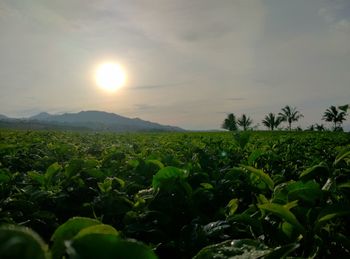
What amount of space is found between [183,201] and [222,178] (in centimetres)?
51

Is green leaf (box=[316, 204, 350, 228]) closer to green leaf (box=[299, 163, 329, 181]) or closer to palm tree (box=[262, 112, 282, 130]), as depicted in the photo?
green leaf (box=[299, 163, 329, 181])

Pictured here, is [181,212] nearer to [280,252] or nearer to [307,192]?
[307,192]

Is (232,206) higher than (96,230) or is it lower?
lower

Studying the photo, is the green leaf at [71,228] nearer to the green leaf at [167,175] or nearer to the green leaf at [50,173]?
the green leaf at [167,175]

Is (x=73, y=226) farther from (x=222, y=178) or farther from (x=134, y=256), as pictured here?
(x=222, y=178)

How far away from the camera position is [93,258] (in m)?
0.60

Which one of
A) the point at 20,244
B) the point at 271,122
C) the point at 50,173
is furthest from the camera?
the point at 271,122

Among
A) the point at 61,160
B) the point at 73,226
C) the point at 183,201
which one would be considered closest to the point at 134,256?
the point at 73,226

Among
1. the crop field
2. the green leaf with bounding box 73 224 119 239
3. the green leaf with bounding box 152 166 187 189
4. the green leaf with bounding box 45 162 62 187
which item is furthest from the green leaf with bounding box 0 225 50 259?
the green leaf with bounding box 45 162 62 187

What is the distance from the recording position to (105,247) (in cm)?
60

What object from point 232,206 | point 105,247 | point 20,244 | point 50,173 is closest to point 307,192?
point 232,206

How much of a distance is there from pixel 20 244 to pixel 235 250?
0.65m

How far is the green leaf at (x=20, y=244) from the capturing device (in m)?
0.52

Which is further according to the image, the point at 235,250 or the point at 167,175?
the point at 167,175
